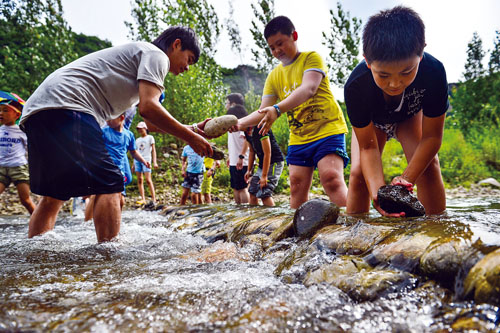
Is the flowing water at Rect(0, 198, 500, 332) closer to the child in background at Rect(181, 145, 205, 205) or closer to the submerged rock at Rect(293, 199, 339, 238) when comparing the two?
the submerged rock at Rect(293, 199, 339, 238)

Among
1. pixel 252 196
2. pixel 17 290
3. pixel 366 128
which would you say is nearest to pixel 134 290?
pixel 17 290

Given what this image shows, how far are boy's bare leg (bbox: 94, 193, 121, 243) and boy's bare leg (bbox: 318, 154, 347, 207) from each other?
186 cm

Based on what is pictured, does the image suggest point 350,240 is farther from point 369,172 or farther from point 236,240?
point 236,240

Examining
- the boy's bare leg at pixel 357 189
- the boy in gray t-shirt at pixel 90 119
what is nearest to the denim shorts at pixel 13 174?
the boy in gray t-shirt at pixel 90 119

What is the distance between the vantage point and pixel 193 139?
235cm

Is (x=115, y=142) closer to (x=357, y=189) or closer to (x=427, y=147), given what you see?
(x=357, y=189)

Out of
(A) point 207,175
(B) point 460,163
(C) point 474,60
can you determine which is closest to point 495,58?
(C) point 474,60

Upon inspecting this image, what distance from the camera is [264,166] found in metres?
4.26

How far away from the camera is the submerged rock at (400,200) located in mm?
1807

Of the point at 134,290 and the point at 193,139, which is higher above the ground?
the point at 193,139

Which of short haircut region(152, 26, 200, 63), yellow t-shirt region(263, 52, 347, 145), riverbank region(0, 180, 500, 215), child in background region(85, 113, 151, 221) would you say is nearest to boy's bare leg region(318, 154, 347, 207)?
yellow t-shirt region(263, 52, 347, 145)

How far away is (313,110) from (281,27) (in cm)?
92

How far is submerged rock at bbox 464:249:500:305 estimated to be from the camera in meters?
0.87

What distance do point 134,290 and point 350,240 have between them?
1019 millimetres
